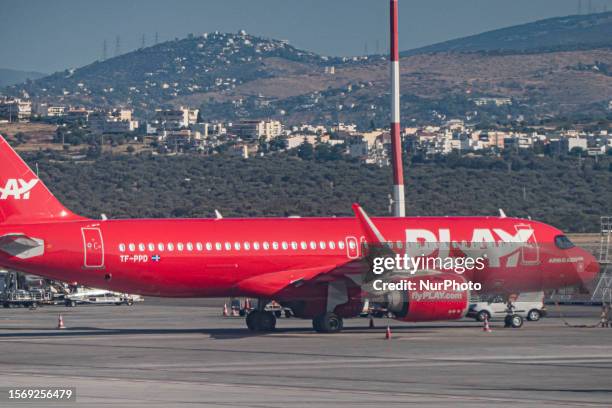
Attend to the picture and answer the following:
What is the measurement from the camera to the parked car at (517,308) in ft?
175

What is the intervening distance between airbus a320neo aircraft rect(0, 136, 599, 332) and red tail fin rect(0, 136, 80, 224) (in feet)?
0.12

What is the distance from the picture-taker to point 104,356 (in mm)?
38375

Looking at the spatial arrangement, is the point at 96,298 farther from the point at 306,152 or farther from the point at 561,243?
the point at 306,152

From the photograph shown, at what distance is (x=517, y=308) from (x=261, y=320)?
12.4m

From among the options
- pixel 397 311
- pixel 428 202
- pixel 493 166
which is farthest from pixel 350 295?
pixel 493 166

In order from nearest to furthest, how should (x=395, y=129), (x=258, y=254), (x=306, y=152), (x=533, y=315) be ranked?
1. (x=258, y=254)
2. (x=533, y=315)
3. (x=395, y=129)
4. (x=306, y=152)

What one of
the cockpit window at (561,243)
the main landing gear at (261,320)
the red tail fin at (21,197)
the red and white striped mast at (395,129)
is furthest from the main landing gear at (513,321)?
the red and white striped mast at (395,129)

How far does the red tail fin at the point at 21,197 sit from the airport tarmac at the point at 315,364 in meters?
4.51

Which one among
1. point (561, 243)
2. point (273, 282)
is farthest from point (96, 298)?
point (561, 243)

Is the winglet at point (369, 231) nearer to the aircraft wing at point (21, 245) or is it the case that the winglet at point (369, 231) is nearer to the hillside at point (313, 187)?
the aircraft wing at point (21, 245)

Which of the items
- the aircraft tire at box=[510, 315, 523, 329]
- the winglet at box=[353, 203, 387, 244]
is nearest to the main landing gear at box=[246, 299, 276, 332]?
the winglet at box=[353, 203, 387, 244]

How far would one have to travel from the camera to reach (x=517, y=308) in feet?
177

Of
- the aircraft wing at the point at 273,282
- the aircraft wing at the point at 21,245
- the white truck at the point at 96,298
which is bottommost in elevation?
the white truck at the point at 96,298

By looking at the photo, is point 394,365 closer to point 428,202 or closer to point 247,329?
point 247,329
